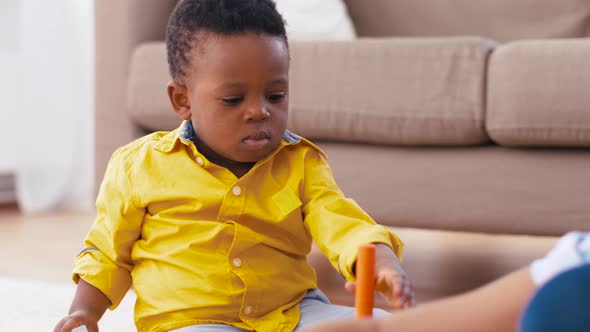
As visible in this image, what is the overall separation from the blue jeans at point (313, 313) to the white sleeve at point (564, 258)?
0.98 ft

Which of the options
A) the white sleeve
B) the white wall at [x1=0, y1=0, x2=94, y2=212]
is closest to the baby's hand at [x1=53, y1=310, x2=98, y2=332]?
the white sleeve

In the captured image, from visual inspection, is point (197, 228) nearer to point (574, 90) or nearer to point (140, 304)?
point (140, 304)

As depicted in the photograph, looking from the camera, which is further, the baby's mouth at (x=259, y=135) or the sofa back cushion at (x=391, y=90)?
the sofa back cushion at (x=391, y=90)

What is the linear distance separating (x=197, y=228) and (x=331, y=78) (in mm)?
708

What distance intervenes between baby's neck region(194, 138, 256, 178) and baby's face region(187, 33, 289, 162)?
0.09ft

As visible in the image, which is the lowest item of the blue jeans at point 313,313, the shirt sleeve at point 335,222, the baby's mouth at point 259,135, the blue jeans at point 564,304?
the blue jeans at point 313,313

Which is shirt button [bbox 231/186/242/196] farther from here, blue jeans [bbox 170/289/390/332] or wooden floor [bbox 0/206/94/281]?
wooden floor [bbox 0/206/94/281]

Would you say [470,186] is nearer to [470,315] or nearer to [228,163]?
[228,163]

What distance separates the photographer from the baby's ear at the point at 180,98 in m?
1.04

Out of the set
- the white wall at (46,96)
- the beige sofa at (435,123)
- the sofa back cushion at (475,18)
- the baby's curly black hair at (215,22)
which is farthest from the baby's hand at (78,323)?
the white wall at (46,96)

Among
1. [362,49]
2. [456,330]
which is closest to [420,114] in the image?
[362,49]

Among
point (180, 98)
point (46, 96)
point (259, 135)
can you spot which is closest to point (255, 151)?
point (259, 135)

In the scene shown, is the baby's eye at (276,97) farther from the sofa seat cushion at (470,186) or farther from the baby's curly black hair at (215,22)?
the sofa seat cushion at (470,186)

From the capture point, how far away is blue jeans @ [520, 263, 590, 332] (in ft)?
1.79
